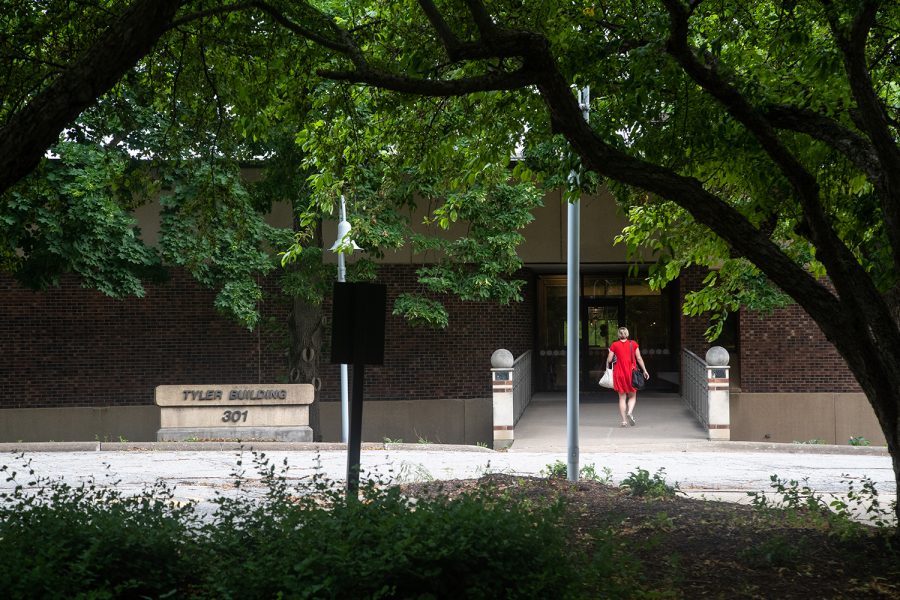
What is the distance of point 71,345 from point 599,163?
18.2 metres

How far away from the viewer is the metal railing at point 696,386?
64.6 ft

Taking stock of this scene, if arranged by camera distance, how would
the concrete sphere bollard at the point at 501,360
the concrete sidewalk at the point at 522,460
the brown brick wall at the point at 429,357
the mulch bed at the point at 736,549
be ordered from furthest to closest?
1. the brown brick wall at the point at 429,357
2. the concrete sphere bollard at the point at 501,360
3. the concrete sidewalk at the point at 522,460
4. the mulch bed at the point at 736,549

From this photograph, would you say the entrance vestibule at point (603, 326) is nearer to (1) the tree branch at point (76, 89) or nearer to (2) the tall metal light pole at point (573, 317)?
(2) the tall metal light pole at point (573, 317)

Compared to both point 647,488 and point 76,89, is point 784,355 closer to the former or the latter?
point 647,488

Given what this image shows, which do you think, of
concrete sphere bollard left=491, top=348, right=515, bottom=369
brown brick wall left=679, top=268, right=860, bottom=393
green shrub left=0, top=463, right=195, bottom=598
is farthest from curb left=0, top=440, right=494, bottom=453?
green shrub left=0, top=463, right=195, bottom=598

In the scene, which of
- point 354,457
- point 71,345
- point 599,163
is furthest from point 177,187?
point 599,163

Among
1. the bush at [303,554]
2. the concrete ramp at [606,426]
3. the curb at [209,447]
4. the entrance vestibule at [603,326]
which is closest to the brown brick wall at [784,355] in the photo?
the concrete ramp at [606,426]

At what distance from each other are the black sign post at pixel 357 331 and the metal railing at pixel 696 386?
1189 centimetres

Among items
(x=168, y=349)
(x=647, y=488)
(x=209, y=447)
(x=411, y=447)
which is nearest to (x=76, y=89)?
(x=647, y=488)

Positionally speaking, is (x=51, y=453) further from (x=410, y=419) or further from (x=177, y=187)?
(x=410, y=419)

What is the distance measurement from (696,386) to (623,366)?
2423 mm

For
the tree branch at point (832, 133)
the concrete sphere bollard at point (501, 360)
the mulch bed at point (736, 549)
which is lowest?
the mulch bed at point (736, 549)

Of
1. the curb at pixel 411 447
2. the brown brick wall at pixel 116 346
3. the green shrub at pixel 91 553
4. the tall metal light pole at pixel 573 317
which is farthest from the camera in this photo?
the brown brick wall at pixel 116 346

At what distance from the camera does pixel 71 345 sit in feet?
75.0
